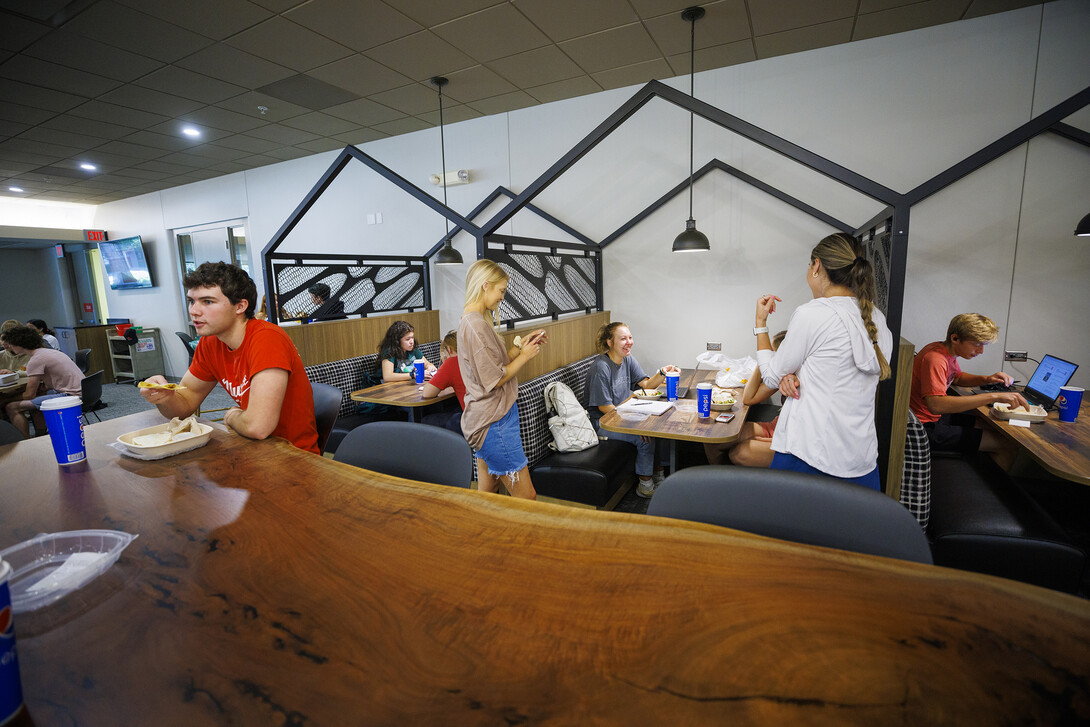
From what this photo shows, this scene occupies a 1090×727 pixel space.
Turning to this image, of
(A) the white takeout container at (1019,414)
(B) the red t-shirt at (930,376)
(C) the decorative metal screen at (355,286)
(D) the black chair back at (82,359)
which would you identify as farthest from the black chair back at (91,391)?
(A) the white takeout container at (1019,414)

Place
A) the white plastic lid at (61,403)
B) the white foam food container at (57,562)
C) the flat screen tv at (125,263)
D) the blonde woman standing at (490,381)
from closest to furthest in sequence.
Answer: the white foam food container at (57,562) → the white plastic lid at (61,403) → the blonde woman standing at (490,381) → the flat screen tv at (125,263)

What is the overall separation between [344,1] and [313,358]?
100 inches

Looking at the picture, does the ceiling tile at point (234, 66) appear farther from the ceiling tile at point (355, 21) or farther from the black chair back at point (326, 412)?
the black chair back at point (326, 412)

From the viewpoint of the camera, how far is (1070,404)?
2447 mm

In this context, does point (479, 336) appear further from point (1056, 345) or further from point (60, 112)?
point (60, 112)

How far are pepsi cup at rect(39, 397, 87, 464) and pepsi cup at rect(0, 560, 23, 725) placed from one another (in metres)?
1.06

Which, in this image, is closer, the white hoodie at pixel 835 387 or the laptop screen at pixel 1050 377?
the white hoodie at pixel 835 387

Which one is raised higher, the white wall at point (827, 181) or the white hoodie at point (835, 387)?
the white wall at point (827, 181)

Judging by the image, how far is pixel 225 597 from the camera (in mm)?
767

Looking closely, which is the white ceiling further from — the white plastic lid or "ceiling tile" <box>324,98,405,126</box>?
the white plastic lid

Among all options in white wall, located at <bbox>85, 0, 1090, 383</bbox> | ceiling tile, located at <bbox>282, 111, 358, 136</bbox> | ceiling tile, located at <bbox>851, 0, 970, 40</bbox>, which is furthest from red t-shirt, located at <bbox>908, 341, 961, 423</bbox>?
ceiling tile, located at <bbox>282, 111, 358, 136</bbox>

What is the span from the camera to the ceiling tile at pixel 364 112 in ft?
15.2

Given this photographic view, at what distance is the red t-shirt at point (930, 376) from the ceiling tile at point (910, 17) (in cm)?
223

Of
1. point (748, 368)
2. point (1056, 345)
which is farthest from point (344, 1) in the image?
point (1056, 345)
